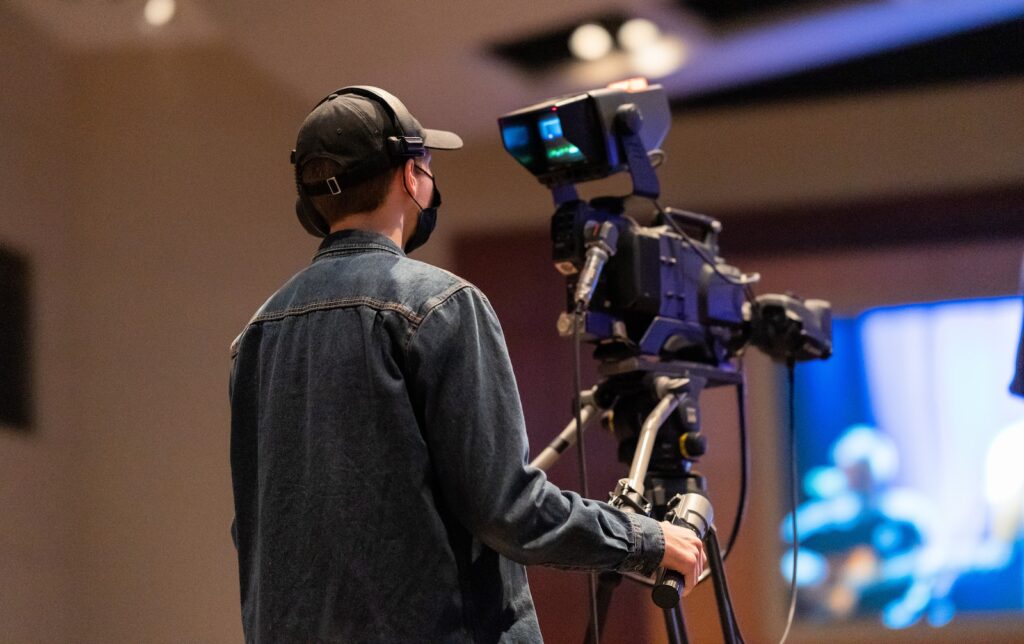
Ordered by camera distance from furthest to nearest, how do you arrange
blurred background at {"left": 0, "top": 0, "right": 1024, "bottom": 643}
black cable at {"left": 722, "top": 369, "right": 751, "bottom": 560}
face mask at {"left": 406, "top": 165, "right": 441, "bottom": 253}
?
blurred background at {"left": 0, "top": 0, "right": 1024, "bottom": 643} → black cable at {"left": 722, "top": 369, "right": 751, "bottom": 560} → face mask at {"left": 406, "top": 165, "right": 441, "bottom": 253}

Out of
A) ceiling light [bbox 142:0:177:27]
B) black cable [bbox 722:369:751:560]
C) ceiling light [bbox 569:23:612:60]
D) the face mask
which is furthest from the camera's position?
ceiling light [bbox 569:23:612:60]

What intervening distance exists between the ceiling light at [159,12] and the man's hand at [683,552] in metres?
2.60

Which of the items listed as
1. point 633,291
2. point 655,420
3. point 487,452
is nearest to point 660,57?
point 633,291

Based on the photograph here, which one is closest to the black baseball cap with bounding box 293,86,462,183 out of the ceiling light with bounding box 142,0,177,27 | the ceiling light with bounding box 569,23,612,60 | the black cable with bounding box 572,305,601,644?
the black cable with bounding box 572,305,601,644

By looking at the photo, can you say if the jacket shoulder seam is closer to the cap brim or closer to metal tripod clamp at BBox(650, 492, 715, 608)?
the cap brim

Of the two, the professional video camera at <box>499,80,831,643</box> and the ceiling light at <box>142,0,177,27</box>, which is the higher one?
the ceiling light at <box>142,0,177,27</box>

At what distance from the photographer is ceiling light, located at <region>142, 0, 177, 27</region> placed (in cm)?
330

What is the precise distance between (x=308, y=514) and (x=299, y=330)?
235 mm

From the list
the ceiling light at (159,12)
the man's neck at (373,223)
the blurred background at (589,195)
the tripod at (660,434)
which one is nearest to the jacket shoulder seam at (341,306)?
the man's neck at (373,223)

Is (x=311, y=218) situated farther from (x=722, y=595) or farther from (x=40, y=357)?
(x=40, y=357)

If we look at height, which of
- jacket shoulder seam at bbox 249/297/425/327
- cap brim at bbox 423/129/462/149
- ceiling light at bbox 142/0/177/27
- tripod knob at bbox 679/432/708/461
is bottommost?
tripod knob at bbox 679/432/708/461

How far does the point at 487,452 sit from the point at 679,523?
0.46 metres

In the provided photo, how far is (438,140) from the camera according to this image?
5.05 ft

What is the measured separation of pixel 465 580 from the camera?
4.24ft
